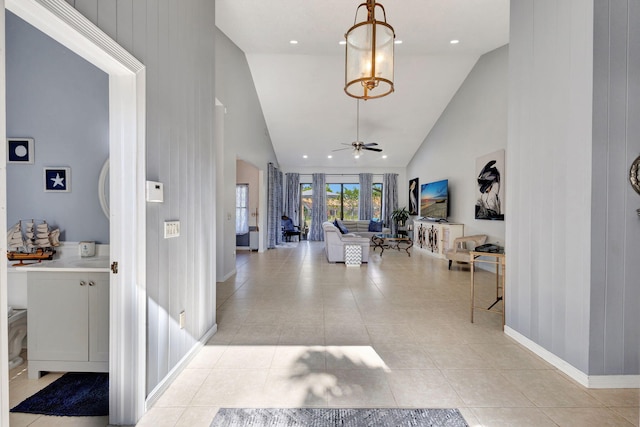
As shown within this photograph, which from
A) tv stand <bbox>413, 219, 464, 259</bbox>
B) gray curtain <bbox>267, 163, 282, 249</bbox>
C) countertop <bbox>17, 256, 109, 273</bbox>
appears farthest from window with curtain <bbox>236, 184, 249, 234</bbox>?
countertop <bbox>17, 256, 109, 273</bbox>

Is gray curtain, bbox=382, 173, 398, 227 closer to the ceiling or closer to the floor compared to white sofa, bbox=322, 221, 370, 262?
closer to the ceiling

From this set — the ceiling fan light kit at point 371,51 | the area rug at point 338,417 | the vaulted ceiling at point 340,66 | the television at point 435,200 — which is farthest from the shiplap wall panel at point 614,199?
the television at point 435,200

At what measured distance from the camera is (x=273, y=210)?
29.3ft

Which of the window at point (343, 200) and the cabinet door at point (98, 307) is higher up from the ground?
the window at point (343, 200)

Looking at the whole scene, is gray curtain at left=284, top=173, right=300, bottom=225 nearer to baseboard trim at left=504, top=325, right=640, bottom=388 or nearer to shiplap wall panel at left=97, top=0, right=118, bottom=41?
baseboard trim at left=504, top=325, right=640, bottom=388

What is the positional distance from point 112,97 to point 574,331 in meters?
3.41

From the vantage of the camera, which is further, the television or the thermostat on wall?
the television

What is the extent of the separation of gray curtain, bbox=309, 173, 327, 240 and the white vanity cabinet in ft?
30.4

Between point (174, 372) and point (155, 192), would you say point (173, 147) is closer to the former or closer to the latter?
point (155, 192)

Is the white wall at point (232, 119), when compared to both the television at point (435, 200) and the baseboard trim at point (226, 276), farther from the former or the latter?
the television at point (435, 200)

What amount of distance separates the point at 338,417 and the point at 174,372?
1209mm

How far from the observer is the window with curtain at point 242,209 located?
9.34 m

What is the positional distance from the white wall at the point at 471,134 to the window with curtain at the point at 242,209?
5.84 meters

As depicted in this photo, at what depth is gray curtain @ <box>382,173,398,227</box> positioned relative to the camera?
11.1 metres
